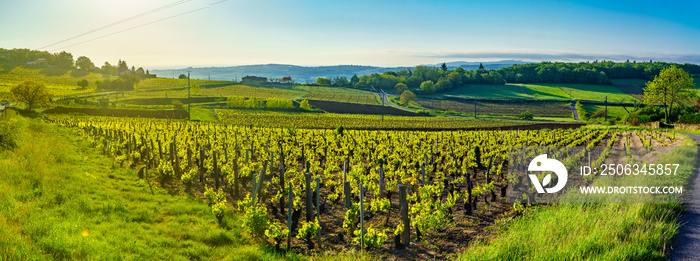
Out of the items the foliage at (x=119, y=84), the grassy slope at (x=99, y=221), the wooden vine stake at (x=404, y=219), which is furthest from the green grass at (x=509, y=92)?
the wooden vine stake at (x=404, y=219)

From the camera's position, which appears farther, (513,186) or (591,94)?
(591,94)

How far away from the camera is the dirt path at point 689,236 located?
6.83 metres

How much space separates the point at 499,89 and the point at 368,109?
244 feet

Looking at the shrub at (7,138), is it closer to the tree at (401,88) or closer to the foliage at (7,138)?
the foliage at (7,138)

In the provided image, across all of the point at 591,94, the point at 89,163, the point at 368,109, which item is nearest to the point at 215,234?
the point at 89,163

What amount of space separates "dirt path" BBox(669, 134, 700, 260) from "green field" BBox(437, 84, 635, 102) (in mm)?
130705

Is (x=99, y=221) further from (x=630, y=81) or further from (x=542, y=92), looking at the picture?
(x=630, y=81)

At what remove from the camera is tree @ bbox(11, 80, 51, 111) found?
2078 inches

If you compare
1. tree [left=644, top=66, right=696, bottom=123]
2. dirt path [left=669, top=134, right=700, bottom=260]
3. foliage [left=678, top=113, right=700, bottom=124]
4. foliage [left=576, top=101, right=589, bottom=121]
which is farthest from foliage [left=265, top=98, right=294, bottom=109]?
dirt path [left=669, top=134, right=700, bottom=260]

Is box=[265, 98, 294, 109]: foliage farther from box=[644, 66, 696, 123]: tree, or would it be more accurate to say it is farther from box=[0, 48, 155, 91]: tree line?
box=[644, 66, 696, 123]: tree

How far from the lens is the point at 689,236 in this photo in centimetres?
765

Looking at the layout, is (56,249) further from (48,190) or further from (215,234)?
(48,190)

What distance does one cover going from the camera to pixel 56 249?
6.95 meters

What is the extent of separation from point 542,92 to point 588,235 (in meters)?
153
